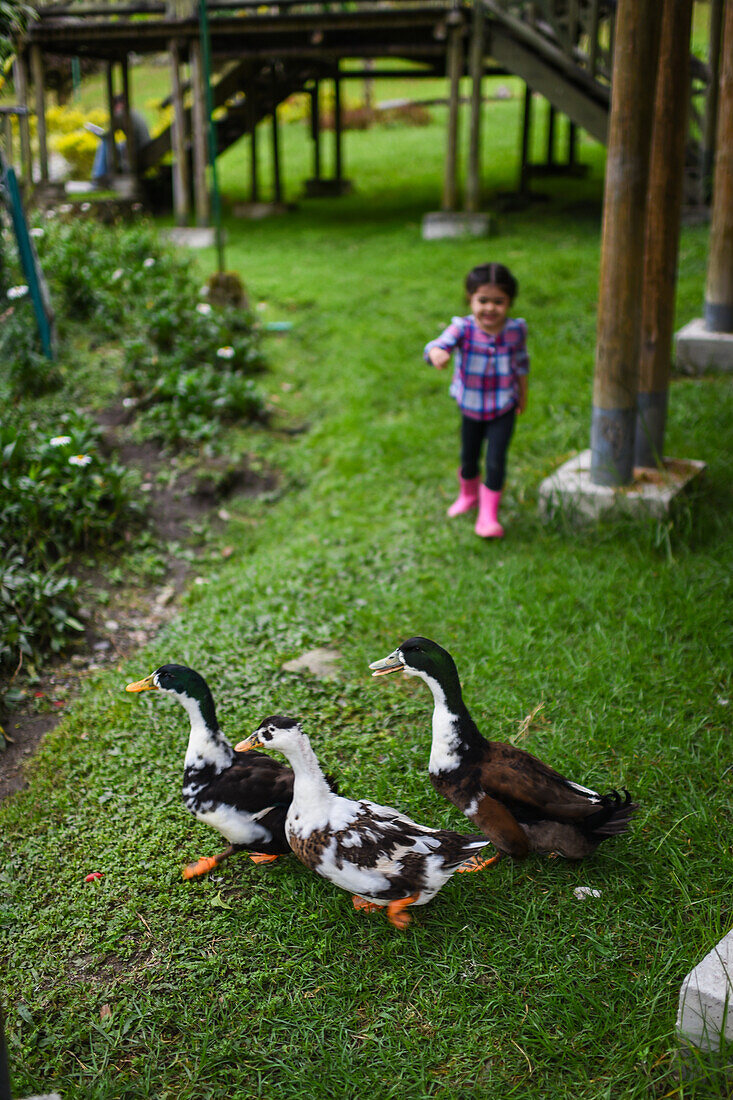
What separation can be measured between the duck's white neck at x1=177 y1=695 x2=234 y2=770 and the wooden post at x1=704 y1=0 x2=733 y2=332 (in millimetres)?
5684

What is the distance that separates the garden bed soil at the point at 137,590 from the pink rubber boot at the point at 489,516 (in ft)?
4.68

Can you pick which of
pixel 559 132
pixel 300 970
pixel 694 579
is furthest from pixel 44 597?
pixel 559 132

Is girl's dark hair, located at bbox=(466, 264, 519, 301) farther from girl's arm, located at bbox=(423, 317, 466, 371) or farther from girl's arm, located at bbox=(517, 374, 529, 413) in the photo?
girl's arm, located at bbox=(517, 374, 529, 413)

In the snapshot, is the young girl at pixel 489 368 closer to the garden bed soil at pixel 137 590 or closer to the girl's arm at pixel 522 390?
the girl's arm at pixel 522 390

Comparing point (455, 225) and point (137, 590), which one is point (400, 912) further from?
point (455, 225)

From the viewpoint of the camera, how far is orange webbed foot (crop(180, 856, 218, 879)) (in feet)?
9.32

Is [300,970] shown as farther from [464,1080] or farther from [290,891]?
[464,1080]

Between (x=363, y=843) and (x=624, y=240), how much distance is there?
3.06 metres

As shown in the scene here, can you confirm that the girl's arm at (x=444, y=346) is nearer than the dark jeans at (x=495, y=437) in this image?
Yes

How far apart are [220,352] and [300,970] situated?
17.1 feet

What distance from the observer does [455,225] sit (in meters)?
11.3

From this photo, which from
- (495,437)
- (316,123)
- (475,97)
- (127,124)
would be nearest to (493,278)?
(495,437)

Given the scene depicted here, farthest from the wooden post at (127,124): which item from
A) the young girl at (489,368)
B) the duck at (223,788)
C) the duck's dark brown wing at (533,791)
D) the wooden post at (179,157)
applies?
the duck's dark brown wing at (533,791)

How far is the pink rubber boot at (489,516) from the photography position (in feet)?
15.8
